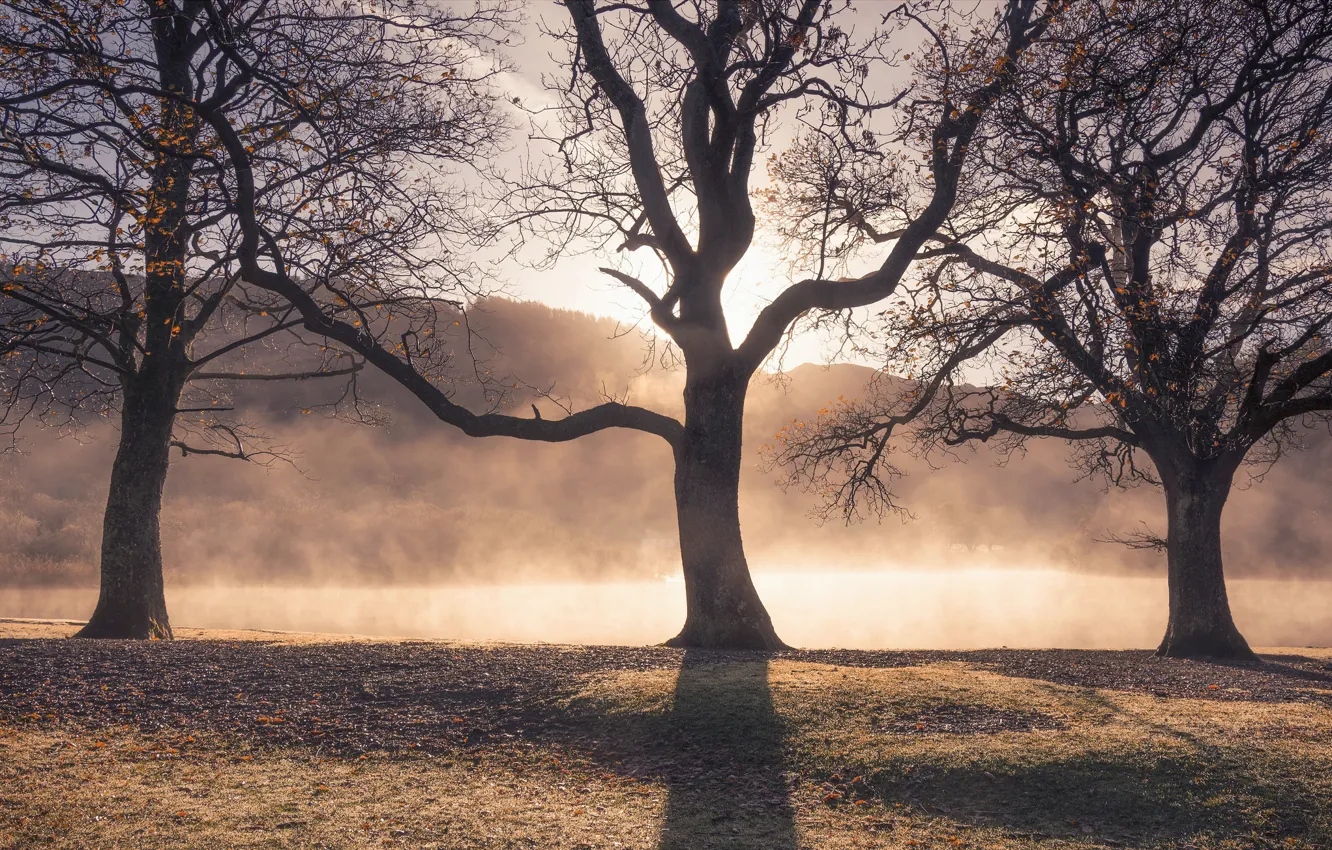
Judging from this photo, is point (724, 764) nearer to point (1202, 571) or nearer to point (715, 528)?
→ point (715, 528)

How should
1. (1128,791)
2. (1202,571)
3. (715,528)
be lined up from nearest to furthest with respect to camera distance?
(1128,791), (715,528), (1202,571)

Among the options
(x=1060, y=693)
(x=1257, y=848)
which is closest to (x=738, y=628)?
(x=1060, y=693)

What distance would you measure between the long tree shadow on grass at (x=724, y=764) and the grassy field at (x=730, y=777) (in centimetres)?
2

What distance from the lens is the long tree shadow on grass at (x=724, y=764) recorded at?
259 inches

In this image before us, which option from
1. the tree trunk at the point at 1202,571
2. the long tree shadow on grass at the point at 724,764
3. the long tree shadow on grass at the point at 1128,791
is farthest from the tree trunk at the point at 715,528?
the tree trunk at the point at 1202,571

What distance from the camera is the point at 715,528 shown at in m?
14.1

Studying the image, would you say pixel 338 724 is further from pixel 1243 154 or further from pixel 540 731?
pixel 1243 154

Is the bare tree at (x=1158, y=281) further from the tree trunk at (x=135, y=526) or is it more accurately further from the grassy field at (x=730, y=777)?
the tree trunk at (x=135, y=526)

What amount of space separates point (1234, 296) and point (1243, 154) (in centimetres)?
267

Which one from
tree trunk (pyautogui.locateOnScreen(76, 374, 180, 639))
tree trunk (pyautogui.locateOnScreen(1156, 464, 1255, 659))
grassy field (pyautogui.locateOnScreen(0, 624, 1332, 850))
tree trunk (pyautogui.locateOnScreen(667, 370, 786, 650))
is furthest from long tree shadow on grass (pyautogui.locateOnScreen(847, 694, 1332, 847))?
tree trunk (pyautogui.locateOnScreen(76, 374, 180, 639))

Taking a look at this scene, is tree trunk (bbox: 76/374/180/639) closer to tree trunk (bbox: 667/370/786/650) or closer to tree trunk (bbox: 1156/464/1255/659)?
tree trunk (bbox: 667/370/786/650)

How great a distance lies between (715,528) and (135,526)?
11.0m

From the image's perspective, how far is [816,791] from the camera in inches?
296

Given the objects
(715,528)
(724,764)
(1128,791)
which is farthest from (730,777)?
(715,528)
